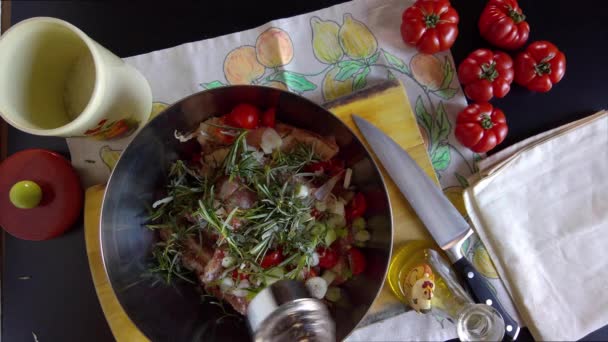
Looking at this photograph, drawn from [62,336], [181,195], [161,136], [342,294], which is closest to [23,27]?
[161,136]

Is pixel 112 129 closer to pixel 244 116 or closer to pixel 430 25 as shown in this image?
pixel 244 116

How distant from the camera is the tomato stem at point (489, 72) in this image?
99 cm

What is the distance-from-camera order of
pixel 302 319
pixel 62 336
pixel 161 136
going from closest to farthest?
pixel 302 319
pixel 161 136
pixel 62 336

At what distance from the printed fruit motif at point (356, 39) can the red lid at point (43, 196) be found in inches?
27.1

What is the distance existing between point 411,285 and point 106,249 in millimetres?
573

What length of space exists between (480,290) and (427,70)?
52 centimetres

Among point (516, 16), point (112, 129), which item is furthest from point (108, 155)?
point (516, 16)

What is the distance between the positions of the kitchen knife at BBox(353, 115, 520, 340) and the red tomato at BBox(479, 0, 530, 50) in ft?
1.29

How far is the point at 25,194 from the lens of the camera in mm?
842

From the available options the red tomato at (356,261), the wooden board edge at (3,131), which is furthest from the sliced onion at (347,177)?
the wooden board edge at (3,131)

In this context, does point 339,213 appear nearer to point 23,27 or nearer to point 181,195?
point 181,195

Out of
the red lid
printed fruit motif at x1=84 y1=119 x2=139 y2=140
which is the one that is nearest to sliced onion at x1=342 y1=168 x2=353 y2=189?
printed fruit motif at x1=84 y1=119 x2=139 y2=140

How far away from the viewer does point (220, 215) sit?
85cm

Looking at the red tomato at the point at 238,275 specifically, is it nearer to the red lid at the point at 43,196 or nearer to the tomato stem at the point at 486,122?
the red lid at the point at 43,196
